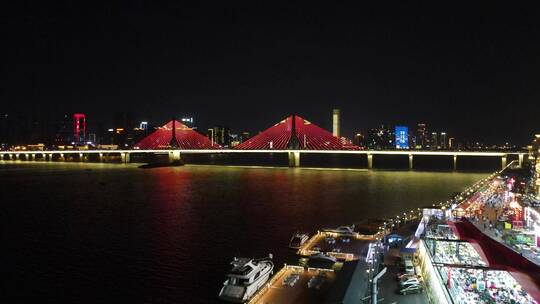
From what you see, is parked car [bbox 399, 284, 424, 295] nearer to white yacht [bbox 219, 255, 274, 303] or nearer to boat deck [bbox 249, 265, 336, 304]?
boat deck [bbox 249, 265, 336, 304]

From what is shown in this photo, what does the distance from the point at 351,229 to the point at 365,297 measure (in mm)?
6868

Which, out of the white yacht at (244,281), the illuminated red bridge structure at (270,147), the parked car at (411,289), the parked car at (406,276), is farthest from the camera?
the illuminated red bridge structure at (270,147)

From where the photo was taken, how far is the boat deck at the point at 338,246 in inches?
491

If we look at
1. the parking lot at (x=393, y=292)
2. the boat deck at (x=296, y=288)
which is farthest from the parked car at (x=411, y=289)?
the boat deck at (x=296, y=288)

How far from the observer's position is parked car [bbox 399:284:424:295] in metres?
8.38

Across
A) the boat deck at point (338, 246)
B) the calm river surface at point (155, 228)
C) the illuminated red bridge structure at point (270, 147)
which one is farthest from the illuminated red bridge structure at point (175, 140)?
the boat deck at point (338, 246)

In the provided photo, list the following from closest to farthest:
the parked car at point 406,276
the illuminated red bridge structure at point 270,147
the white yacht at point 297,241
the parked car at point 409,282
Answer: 1. the parked car at point 409,282
2. the parked car at point 406,276
3. the white yacht at point 297,241
4. the illuminated red bridge structure at point 270,147

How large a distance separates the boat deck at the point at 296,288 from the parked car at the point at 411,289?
1778 mm

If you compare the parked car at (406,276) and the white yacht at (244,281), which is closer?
the parked car at (406,276)

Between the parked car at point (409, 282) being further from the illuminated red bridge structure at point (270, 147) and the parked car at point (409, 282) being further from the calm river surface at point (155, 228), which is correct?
the illuminated red bridge structure at point (270, 147)

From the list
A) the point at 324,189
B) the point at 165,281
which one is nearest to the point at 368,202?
the point at 324,189

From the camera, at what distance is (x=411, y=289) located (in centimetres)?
841

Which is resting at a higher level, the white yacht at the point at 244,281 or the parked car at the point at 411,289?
the parked car at the point at 411,289

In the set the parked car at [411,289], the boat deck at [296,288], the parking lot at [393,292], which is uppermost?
the parked car at [411,289]
